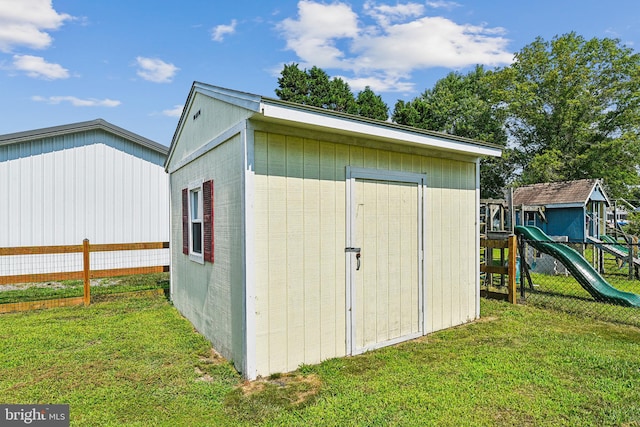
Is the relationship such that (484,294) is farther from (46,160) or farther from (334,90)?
(334,90)

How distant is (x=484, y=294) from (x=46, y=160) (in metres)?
10.6

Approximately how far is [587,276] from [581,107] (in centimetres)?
1711

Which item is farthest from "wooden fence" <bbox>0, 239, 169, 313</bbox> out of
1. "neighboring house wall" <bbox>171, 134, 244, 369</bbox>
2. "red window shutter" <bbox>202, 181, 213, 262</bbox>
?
"red window shutter" <bbox>202, 181, 213, 262</bbox>

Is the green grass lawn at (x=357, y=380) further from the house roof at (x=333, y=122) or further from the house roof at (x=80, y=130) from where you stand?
the house roof at (x=80, y=130)

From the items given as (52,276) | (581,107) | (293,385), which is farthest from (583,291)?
(581,107)

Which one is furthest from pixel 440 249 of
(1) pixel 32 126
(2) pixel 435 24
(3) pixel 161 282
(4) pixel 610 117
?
(4) pixel 610 117

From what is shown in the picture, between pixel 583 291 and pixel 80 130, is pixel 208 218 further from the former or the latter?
pixel 583 291

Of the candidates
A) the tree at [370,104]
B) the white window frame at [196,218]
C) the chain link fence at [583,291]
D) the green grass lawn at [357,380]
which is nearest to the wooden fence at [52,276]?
the green grass lawn at [357,380]

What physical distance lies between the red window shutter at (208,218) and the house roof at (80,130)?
6579 millimetres

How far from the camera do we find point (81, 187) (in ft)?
30.5

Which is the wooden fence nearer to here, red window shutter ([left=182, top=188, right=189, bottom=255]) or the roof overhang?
red window shutter ([left=182, top=188, right=189, bottom=255])

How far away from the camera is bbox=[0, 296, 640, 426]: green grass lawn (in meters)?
2.63

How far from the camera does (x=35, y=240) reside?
28.7ft

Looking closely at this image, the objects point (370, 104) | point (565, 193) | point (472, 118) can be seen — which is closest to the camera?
point (565, 193)
